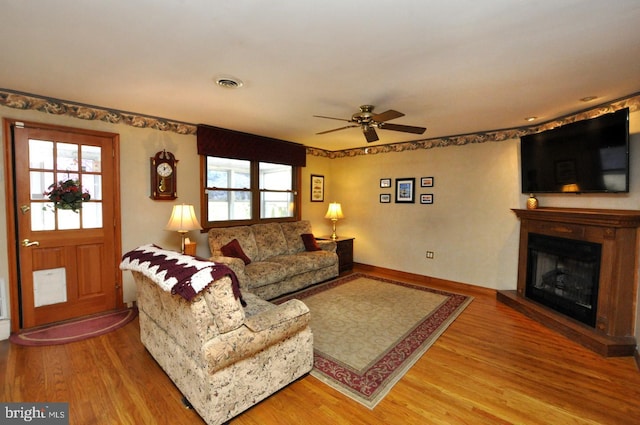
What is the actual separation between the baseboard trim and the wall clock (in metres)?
3.64

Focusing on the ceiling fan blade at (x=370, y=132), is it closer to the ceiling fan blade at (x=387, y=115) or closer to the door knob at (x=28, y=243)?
the ceiling fan blade at (x=387, y=115)

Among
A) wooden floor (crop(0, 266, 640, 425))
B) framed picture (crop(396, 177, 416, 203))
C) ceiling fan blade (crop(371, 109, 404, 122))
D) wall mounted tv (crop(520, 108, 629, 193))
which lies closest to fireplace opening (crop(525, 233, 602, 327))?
wooden floor (crop(0, 266, 640, 425))

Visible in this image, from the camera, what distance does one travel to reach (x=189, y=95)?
290 cm

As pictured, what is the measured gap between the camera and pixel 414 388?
7.13 feet

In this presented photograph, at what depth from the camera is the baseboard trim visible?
445 cm

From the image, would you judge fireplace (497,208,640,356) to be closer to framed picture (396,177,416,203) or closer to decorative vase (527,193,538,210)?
decorative vase (527,193,538,210)

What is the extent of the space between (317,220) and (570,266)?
4.09m

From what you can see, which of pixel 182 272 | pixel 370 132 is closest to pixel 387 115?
pixel 370 132

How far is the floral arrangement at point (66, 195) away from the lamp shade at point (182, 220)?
0.93 m

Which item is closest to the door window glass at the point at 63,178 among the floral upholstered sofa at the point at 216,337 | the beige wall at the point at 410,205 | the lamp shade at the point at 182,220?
the beige wall at the point at 410,205

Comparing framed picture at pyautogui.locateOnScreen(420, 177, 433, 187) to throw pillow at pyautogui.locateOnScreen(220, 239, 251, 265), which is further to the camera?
framed picture at pyautogui.locateOnScreen(420, 177, 433, 187)

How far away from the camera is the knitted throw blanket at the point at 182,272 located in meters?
1.61

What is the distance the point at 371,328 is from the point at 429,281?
2.25 m

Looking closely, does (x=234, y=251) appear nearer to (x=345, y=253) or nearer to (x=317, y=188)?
(x=345, y=253)
